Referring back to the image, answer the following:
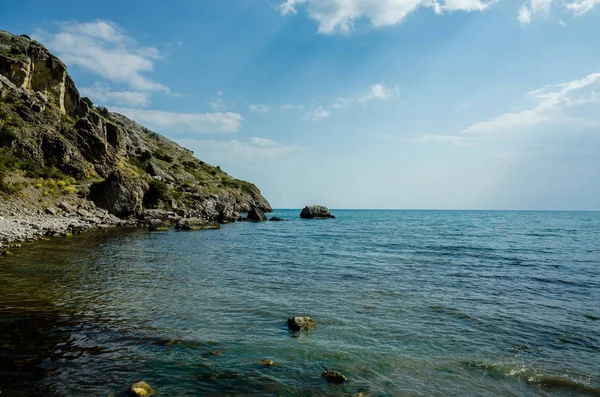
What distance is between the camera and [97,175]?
69750 millimetres

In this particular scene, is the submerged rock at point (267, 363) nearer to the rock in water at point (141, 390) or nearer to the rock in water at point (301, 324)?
the rock in water at point (301, 324)

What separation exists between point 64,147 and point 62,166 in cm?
386

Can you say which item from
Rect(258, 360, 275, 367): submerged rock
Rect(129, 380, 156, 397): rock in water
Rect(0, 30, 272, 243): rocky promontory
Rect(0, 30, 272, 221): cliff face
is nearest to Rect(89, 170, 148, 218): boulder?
Rect(0, 30, 272, 221): cliff face

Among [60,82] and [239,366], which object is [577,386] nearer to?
[239,366]

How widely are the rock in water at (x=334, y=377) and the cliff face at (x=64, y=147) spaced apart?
175ft

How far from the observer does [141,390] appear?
796 centimetres

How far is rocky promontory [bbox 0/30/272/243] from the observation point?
49.7 metres

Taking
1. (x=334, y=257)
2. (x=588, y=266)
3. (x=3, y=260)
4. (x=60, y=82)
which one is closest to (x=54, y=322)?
(x=3, y=260)

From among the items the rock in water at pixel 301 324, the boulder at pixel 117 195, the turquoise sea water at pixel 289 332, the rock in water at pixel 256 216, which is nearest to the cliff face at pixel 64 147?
the boulder at pixel 117 195

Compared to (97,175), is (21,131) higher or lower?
higher

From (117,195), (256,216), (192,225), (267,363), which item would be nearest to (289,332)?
(267,363)

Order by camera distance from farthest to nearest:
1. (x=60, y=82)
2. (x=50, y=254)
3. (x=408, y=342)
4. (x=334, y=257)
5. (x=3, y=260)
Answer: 1. (x=60, y=82)
2. (x=334, y=257)
3. (x=50, y=254)
4. (x=3, y=260)
5. (x=408, y=342)

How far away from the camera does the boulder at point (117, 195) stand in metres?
61.6

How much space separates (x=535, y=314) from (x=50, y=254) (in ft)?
106
